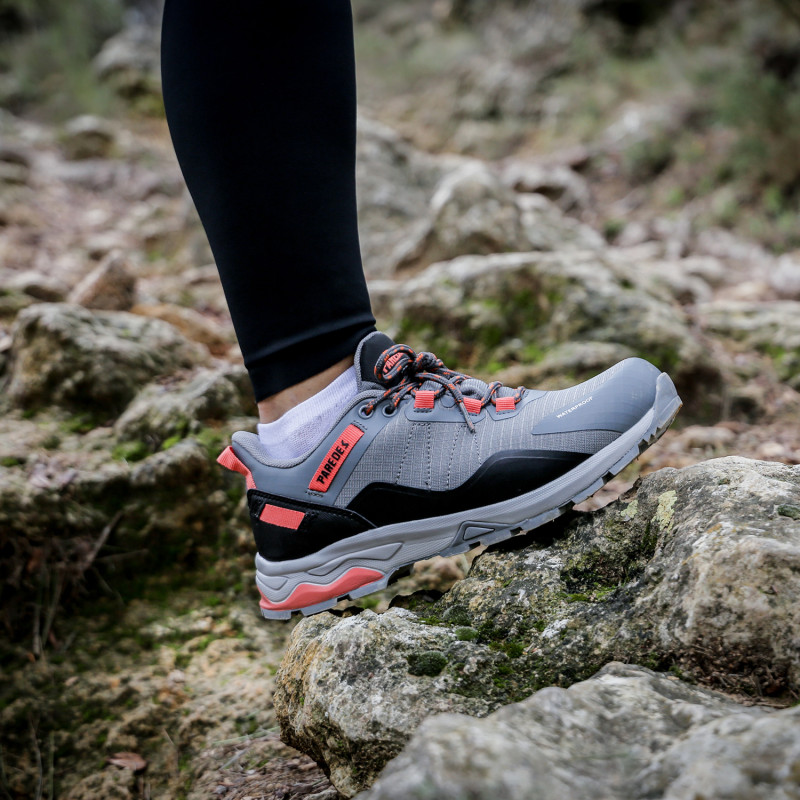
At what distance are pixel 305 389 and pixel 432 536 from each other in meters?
0.39

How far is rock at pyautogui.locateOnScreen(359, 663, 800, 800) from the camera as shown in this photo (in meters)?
0.54

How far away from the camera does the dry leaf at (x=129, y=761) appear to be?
132 cm

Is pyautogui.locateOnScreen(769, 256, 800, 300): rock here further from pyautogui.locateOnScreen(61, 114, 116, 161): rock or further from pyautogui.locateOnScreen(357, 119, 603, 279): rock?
pyautogui.locateOnScreen(61, 114, 116, 161): rock

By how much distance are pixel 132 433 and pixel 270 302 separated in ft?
3.19

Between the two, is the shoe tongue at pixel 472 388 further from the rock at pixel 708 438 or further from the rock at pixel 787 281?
the rock at pixel 787 281

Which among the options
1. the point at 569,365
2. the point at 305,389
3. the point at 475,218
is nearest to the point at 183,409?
the point at 305,389

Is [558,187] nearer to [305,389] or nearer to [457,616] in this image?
[305,389]

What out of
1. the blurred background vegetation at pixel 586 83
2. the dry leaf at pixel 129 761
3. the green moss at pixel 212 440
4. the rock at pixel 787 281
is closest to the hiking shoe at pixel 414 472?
the dry leaf at pixel 129 761

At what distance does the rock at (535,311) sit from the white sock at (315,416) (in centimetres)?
121

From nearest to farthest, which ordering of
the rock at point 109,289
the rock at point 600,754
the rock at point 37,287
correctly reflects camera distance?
the rock at point 600,754
the rock at point 37,287
the rock at point 109,289

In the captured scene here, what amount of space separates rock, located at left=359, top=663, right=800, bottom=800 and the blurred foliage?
1277 centimetres

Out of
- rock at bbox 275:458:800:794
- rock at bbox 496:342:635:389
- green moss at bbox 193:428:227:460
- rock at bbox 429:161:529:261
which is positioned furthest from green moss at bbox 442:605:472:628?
rock at bbox 429:161:529:261

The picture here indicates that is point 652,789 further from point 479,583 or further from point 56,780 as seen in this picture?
point 56,780

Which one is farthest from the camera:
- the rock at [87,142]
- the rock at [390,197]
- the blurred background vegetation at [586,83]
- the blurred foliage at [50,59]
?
the blurred foliage at [50,59]
